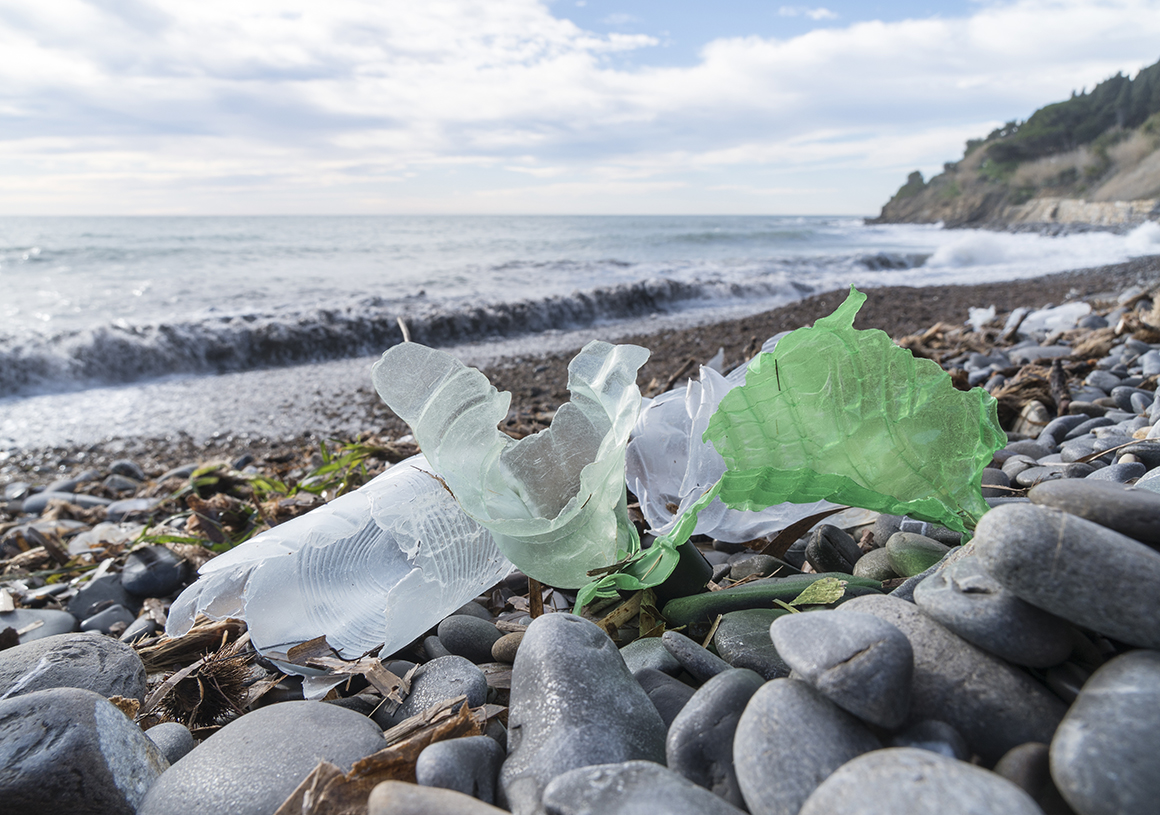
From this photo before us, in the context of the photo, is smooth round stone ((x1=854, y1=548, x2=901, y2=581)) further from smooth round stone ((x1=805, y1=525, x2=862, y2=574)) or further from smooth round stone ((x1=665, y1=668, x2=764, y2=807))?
smooth round stone ((x1=665, y1=668, x2=764, y2=807))

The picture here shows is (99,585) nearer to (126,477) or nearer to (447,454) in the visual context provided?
(447,454)

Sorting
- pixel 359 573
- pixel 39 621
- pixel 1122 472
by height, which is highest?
pixel 1122 472

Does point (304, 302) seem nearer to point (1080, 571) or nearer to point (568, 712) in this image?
point (568, 712)

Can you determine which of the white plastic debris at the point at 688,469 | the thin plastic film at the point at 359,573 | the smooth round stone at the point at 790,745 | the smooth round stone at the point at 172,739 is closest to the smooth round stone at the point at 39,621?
the thin plastic film at the point at 359,573

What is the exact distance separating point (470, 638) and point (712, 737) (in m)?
0.80

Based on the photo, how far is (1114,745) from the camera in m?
0.74

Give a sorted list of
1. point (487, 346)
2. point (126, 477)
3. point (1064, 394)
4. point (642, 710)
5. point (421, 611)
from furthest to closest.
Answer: point (487, 346), point (126, 477), point (1064, 394), point (421, 611), point (642, 710)

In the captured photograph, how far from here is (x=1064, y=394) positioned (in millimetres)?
2850

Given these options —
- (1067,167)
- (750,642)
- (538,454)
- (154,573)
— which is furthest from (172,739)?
(1067,167)

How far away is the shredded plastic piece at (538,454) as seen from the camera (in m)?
1.45

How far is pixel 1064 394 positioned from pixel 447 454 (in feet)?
9.03

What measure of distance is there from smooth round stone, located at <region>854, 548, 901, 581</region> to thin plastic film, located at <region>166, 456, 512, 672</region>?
3.06 ft

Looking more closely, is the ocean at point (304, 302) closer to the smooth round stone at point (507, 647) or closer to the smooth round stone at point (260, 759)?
the smooth round stone at point (507, 647)

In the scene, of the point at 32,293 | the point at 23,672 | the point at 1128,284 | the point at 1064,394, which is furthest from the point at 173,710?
the point at 32,293
